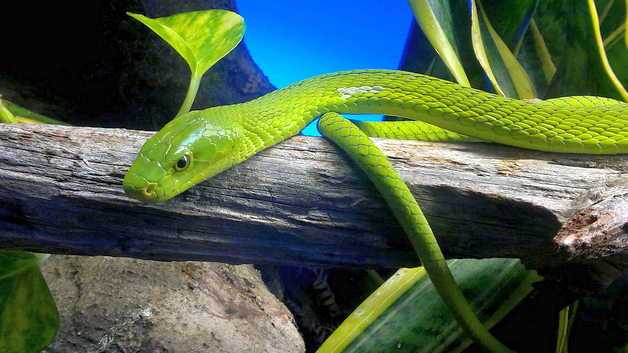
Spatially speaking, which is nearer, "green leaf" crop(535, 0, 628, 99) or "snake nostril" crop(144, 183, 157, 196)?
"snake nostril" crop(144, 183, 157, 196)

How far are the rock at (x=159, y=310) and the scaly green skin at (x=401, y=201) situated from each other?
74 cm

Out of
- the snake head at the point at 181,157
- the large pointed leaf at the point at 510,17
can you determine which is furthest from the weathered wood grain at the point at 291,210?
the large pointed leaf at the point at 510,17

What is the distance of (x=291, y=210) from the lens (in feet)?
3.46

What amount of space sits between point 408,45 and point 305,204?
133cm

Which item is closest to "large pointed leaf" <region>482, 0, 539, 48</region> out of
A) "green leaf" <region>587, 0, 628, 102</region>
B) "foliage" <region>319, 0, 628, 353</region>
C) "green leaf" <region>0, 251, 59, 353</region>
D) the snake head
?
"foliage" <region>319, 0, 628, 353</region>

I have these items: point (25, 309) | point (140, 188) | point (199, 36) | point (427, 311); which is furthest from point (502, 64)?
point (25, 309)

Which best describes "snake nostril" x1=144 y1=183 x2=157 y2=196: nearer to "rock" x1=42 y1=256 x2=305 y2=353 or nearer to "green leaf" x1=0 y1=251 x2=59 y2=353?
"green leaf" x1=0 y1=251 x2=59 y2=353

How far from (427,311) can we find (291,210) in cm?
56

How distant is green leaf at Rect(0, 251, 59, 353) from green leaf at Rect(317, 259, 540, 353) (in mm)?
734

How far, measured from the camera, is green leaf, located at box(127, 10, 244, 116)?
1.53 m

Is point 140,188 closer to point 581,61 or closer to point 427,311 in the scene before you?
→ point 427,311

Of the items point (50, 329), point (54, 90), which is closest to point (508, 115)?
point (50, 329)

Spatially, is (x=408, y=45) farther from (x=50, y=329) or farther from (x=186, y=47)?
(x=50, y=329)

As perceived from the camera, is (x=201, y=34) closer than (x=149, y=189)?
No
